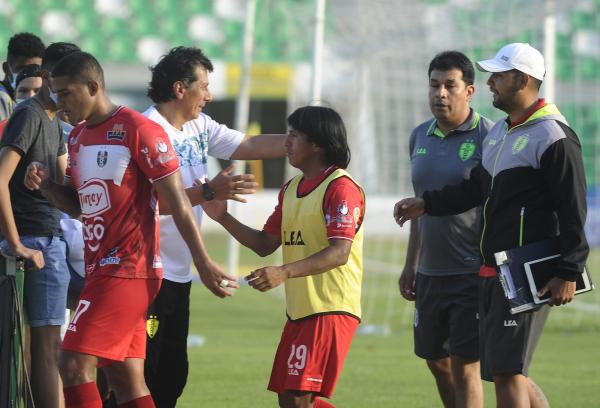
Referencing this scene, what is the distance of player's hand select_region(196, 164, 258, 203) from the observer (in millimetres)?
5434

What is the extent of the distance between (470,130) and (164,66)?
183cm

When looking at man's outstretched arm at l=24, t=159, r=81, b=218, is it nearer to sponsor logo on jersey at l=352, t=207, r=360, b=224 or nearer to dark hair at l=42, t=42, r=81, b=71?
dark hair at l=42, t=42, r=81, b=71

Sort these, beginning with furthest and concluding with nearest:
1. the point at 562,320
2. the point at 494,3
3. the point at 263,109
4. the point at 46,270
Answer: the point at 263,109
the point at 494,3
the point at 562,320
the point at 46,270

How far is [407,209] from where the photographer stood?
6.12 meters

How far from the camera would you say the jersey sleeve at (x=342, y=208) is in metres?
5.36

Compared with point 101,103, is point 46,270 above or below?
below

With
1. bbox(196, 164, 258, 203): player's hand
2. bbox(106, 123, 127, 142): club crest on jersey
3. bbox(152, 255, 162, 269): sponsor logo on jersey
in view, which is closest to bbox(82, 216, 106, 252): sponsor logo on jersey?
bbox(152, 255, 162, 269): sponsor logo on jersey

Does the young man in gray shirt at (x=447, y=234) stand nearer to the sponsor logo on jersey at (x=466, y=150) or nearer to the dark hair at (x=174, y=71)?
the sponsor logo on jersey at (x=466, y=150)

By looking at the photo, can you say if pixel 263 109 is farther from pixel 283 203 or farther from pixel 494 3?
pixel 283 203

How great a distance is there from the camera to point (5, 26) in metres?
34.4

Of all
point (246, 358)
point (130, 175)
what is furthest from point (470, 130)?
point (246, 358)

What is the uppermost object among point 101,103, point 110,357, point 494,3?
point 494,3

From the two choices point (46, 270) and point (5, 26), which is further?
point (5, 26)

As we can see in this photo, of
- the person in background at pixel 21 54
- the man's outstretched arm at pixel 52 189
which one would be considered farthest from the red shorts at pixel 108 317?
the person in background at pixel 21 54
